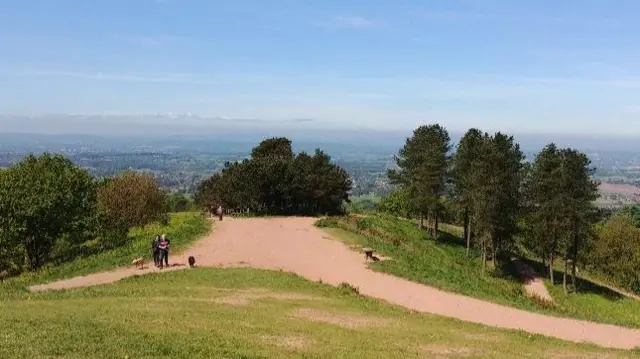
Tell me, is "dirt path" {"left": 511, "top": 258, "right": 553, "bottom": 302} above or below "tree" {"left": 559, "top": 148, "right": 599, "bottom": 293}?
below

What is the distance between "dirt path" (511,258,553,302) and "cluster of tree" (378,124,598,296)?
6.63ft

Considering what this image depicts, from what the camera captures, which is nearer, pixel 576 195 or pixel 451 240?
pixel 576 195

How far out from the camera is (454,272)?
38281 millimetres

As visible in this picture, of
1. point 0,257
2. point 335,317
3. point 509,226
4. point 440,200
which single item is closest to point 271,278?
point 335,317

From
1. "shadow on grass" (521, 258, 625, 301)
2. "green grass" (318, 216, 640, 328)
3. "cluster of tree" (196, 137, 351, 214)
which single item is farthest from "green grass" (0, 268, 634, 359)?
"shadow on grass" (521, 258, 625, 301)

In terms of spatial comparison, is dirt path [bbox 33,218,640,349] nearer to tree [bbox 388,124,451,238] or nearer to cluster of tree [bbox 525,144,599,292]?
tree [bbox 388,124,451,238]

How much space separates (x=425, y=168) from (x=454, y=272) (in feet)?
68.5

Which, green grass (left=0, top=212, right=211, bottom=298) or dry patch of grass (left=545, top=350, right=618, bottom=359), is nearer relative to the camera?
dry patch of grass (left=545, top=350, right=618, bottom=359)

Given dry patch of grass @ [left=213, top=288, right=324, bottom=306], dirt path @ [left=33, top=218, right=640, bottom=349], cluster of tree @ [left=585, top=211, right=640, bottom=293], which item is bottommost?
cluster of tree @ [left=585, top=211, right=640, bottom=293]

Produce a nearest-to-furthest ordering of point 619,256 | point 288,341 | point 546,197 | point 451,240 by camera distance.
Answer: point 288,341
point 546,197
point 451,240
point 619,256

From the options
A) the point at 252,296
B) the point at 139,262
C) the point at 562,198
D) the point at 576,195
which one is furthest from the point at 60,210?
the point at 576,195

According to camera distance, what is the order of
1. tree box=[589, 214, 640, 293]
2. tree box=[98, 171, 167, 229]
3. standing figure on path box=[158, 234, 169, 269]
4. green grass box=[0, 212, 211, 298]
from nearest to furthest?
green grass box=[0, 212, 211, 298] → standing figure on path box=[158, 234, 169, 269] → tree box=[98, 171, 167, 229] → tree box=[589, 214, 640, 293]

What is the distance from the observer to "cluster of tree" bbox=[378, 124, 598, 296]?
161 ft

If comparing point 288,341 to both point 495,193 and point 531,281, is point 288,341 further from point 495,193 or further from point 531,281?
point 531,281
